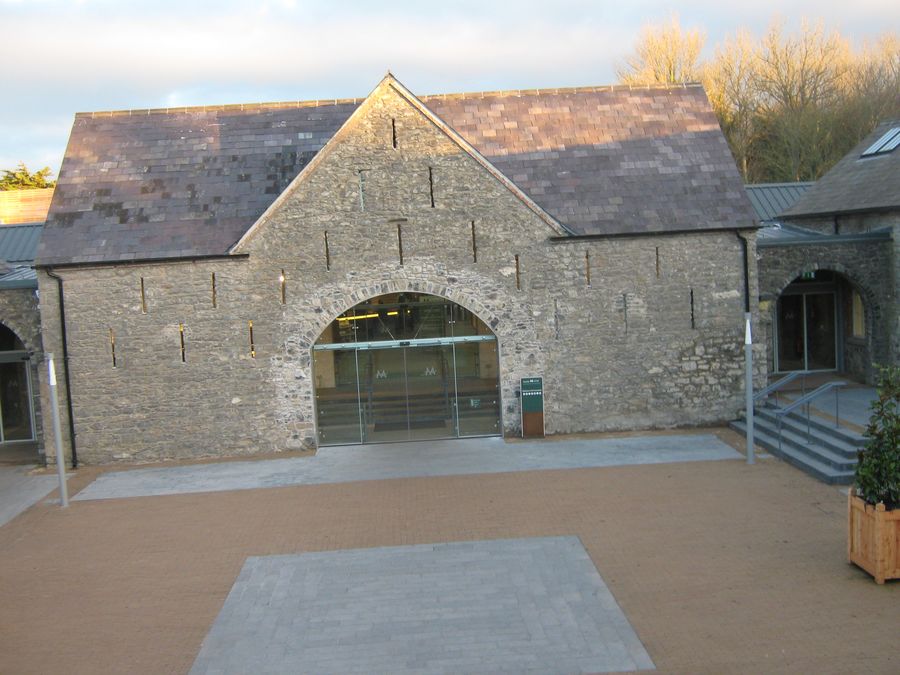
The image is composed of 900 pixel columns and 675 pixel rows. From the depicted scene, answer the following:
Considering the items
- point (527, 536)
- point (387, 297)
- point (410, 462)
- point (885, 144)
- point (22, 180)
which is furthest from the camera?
point (22, 180)

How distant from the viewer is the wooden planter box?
8672 millimetres

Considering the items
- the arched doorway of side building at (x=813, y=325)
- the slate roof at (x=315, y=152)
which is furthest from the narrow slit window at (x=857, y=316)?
the slate roof at (x=315, y=152)

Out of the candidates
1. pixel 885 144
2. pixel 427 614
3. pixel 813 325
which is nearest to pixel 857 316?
pixel 813 325

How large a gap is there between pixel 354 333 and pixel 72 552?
6.86 meters

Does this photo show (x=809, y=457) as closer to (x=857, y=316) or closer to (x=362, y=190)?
(x=857, y=316)

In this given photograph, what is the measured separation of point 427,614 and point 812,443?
8247 mm

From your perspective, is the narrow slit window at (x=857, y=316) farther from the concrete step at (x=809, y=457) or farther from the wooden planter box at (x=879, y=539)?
the wooden planter box at (x=879, y=539)

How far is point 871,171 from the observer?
20844mm

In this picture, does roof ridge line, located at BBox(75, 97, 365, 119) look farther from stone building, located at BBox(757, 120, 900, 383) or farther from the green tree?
the green tree

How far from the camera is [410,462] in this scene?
15.4 meters

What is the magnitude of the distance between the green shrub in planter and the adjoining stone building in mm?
7503

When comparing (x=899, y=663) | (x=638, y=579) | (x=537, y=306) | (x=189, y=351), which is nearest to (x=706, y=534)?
(x=638, y=579)

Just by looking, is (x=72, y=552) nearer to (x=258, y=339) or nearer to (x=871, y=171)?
(x=258, y=339)

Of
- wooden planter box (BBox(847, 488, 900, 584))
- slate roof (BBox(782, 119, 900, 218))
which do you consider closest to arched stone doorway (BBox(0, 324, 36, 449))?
wooden planter box (BBox(847, 488, 900, 584))
